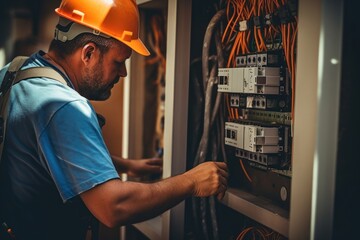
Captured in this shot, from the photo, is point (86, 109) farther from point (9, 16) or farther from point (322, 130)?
point (9, 16)

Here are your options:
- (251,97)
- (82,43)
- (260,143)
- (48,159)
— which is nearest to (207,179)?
(260,143)

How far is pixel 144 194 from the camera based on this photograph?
1338mm

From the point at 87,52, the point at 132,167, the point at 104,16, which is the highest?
the point at 104,16

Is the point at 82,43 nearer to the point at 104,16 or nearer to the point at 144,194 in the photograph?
the point at 104,16

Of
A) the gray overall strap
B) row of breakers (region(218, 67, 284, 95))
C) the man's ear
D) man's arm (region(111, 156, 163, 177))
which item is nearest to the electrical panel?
row of breakers (region(218, 67, 284, 95))

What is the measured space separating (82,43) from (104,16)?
112 mm

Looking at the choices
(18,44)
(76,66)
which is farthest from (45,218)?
(18,44)

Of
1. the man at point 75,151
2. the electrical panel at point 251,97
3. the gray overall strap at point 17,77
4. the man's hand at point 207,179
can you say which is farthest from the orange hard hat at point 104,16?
the man's hand at point 207,179

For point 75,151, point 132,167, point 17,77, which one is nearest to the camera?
point 75,151

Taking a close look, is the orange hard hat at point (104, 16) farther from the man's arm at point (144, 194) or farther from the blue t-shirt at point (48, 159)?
the man's arm at point (144, 194)

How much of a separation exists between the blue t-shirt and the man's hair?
0.24 feet

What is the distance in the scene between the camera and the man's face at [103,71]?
1.52 m

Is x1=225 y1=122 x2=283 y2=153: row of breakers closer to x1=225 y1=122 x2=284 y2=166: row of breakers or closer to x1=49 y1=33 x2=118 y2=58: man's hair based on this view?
x1=225 y1=122 x2=284 y2=166: row of breakers

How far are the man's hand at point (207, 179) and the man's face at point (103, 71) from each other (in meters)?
0.41
